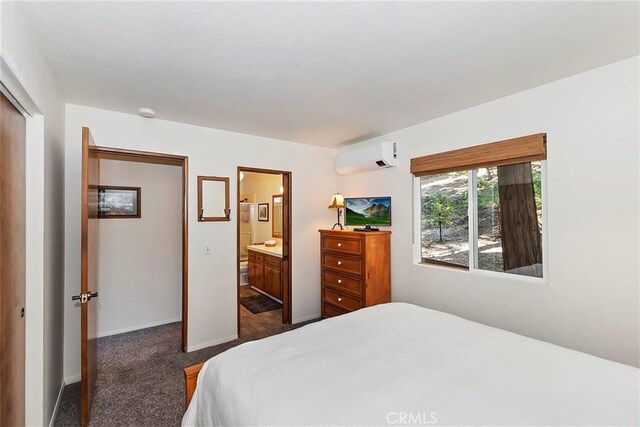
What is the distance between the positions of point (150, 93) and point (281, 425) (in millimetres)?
2405

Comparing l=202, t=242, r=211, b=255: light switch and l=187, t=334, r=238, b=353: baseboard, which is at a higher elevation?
l=202, t=242, r=211, b=255: light switch

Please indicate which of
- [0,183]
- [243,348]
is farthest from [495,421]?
[0,183]

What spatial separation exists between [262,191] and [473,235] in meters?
4.25

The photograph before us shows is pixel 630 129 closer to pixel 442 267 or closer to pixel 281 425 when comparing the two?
pixel 442 267

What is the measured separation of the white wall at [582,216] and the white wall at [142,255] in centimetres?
355

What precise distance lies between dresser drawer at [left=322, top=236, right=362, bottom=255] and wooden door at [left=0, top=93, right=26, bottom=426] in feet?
8.44

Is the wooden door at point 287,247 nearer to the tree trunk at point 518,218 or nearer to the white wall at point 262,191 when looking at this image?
the white wall at point 262,191

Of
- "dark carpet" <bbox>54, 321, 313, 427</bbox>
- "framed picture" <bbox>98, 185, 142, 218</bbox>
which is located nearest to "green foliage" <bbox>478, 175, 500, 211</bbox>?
"dark carpet" <bbox>54, 321, 313, 427</bbox>

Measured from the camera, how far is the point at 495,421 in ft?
3.40

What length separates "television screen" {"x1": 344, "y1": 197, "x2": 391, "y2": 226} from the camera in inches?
136

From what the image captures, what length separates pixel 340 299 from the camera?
11.2 ft

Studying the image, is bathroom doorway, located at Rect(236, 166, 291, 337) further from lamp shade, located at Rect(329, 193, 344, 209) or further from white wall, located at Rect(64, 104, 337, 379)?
lamp shade, located at Rect(329, 193, 344, 209)

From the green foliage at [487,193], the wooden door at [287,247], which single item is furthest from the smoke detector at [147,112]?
the green foliage at [487,193]

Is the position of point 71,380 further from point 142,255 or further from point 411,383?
point 411,383
